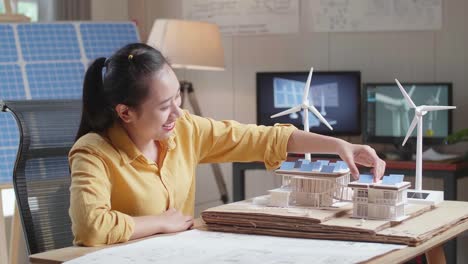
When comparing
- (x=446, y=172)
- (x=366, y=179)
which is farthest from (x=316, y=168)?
Answer: (x=446, y=172)

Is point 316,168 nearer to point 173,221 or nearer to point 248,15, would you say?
point 173,221

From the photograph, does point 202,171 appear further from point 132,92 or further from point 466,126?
point 132,92

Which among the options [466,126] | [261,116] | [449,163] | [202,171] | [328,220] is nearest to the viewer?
[328,220]

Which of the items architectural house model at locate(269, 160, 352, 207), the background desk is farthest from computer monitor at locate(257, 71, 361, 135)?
architectural house model at locate(269, 160, 352, 207)

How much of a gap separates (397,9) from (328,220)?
129 inches

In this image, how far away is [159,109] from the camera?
1.99m

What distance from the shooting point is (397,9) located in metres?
4.91

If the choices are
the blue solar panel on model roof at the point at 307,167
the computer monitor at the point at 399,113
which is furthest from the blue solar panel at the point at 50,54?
the blue solar panel on model roof at the point at 307,167

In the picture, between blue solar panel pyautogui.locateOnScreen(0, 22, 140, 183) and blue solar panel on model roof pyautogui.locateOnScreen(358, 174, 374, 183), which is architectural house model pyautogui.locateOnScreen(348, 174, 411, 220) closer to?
blue solar panel on model roof pyautogui.locateOnScreen(358, 174, 374, 183)

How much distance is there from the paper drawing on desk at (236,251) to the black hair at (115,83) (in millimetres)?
370

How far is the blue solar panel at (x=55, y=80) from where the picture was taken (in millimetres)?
4246

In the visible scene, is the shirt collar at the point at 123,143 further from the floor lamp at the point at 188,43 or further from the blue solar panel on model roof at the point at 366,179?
the floor lamp at the point at 188,43

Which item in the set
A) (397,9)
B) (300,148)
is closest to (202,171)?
(397,9)

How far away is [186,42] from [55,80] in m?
0.89
